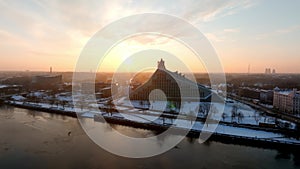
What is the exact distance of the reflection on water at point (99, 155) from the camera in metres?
3.74

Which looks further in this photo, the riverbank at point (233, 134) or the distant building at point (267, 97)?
the distant building at point (267, 97)

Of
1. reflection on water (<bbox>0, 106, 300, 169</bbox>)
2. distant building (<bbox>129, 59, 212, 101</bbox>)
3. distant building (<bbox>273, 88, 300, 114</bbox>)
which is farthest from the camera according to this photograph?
distant building (<bbox>129, 59, 212, 101</bbox>)

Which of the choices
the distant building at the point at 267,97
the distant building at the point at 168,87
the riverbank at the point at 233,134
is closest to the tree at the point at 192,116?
the riverbank at the point at 233,134

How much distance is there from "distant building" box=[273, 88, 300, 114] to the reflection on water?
3.87 m

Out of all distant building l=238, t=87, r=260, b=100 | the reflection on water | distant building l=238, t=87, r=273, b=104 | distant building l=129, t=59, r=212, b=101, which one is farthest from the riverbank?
distant building l=238, t=87, r=260, b=100

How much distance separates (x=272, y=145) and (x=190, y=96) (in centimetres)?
496

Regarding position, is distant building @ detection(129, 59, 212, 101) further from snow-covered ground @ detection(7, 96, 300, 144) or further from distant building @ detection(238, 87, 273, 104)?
distant building @ detection(238, 87, 273, 104)

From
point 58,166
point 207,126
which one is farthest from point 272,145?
point 58,166

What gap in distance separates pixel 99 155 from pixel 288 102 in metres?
6.96

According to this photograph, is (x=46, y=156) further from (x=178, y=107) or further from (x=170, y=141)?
(x=178, y=107)

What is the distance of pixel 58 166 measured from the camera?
363cm

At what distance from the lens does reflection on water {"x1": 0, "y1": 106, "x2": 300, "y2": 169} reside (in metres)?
3.74

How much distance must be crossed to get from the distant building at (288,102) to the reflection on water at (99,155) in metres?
3.87

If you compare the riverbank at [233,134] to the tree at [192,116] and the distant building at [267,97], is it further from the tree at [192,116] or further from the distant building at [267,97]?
the distant building at [267,97]
